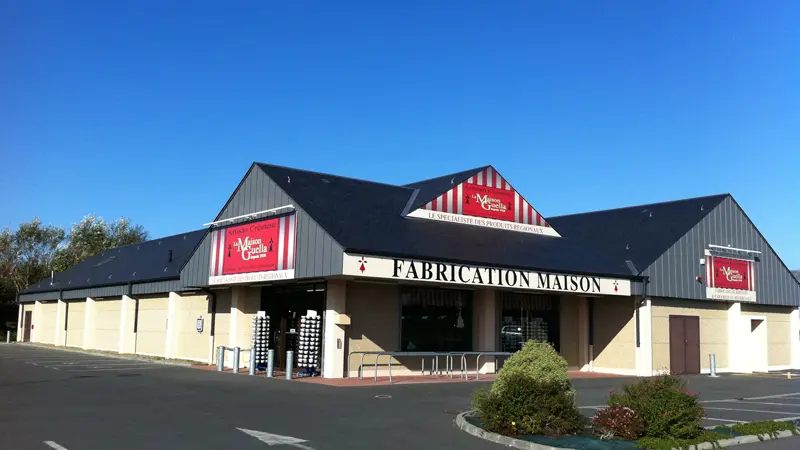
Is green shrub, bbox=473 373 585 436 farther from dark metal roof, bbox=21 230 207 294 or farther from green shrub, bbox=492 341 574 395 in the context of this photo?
dark metal roof, bbox=21 230 207 294

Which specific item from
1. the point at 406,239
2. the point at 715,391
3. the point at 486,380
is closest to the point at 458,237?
the point at 406,239

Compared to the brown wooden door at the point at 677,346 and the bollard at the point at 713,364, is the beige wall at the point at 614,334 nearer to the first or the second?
the brown wooden door at the point at 677,346

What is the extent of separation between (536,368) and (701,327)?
18.5 m

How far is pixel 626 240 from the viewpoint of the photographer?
92.1 ft

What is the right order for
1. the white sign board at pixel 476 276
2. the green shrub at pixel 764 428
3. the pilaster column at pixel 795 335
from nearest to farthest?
the green shrub at pixel 764 428
the white sign board at pixel 476 276
the pilaster column at pixel 795 335

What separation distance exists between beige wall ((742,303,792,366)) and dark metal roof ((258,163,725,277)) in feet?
19.1

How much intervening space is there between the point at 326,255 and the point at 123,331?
1804 cm

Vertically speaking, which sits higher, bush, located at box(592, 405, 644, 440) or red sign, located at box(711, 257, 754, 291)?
red sign, located at box(711, 257, 754, 291)

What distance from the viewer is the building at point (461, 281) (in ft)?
67.6

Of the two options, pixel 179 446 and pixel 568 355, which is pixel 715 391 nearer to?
pixel 568 355

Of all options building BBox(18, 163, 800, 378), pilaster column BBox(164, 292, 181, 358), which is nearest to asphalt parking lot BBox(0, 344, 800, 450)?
building BBox(18, 163, 800, 378)

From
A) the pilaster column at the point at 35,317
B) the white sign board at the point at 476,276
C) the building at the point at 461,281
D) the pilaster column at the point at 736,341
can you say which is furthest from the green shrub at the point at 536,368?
the pilaster column at the point at 35,317

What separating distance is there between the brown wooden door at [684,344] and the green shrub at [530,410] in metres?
16.8

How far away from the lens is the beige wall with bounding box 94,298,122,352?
34281 millimetres
